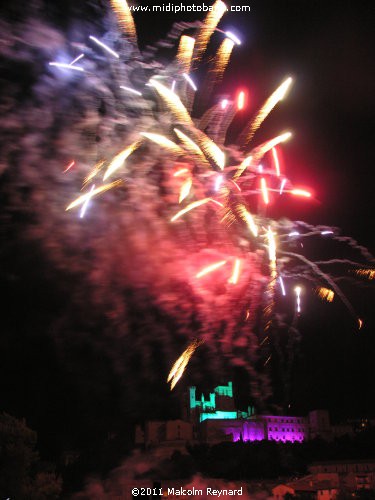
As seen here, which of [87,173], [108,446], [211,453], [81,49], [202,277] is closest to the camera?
[81,49]

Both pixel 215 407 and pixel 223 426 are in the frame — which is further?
pixel 215 407

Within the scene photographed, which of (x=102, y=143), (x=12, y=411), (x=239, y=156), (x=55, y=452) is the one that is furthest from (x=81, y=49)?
(x=55, y=452)

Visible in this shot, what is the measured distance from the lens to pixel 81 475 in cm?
1462

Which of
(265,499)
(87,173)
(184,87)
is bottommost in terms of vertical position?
(265,499)

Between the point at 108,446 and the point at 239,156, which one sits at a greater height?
the point at 239,156

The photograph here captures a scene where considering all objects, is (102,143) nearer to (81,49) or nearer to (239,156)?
(81,49)

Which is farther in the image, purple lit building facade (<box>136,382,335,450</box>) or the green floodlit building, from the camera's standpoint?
the green floodlit building

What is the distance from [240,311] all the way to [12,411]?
11.8 metres

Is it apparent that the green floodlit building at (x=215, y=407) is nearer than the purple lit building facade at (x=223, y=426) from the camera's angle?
No

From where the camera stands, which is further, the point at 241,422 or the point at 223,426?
the point at 241,422

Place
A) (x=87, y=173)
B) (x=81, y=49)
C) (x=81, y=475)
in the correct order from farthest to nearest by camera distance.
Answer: (x=81, y=475) → (x=87, y=173) → (x=81, y=49)

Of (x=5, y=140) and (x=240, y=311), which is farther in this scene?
(x=240, y=311)

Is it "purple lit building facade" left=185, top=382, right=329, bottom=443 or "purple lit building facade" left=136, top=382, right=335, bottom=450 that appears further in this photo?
"purple lit building facade" left=185, top=382, right=329, bottom=443

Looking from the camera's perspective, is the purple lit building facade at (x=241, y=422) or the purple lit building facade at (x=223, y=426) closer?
the purple lit building facade at (x=223, y=426)
